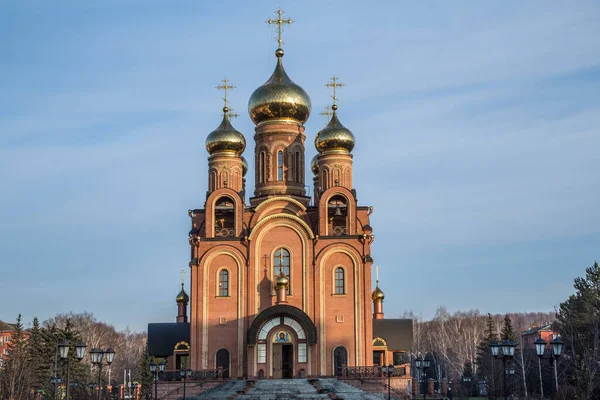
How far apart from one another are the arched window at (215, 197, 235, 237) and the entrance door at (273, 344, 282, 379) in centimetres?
641

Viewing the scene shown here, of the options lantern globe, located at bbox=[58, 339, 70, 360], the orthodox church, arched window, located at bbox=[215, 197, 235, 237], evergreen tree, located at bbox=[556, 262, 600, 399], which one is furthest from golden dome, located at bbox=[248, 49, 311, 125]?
lantern globe, located at bbox=[58, 339, 70, 360]

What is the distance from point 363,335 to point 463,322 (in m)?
46.2

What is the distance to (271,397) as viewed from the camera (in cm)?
3142

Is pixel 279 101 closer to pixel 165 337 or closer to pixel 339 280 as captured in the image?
pixel 339 280

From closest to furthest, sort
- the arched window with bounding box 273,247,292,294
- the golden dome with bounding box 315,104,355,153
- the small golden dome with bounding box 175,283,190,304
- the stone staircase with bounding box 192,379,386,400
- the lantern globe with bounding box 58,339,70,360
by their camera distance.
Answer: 1. the lantern globe with bounding box 58,339,70,360
2. the stone staircase with bounding box 192,379,386,400
3. the arched window with bounding box 273,247,292,294
4. the golden dome with bounding box 315,104,355,153
5. the small golden dome with bounding box 175,283,190,304

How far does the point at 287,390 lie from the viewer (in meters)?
33.2

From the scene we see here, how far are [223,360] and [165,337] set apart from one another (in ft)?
16.7

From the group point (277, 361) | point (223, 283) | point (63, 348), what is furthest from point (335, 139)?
point (63, 348)

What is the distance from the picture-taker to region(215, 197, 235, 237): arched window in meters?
41.5

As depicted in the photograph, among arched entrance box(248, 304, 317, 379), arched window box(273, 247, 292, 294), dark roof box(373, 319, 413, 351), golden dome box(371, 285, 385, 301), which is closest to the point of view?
arched entrance box(248, 304, 317, 379)

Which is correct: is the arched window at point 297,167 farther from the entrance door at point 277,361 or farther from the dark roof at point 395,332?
the entrance door at point 277,361

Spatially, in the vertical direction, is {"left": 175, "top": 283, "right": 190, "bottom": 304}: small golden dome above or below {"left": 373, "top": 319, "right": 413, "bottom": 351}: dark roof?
above

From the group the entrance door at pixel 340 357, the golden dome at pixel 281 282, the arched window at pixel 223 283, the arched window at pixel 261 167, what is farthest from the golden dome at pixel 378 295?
the arched window at pixel 223 283

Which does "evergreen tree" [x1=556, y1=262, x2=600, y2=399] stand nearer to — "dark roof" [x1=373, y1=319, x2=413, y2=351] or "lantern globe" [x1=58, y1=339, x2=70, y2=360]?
"dark roof" [x1=373, y1=319, x2=413, y2=351]
